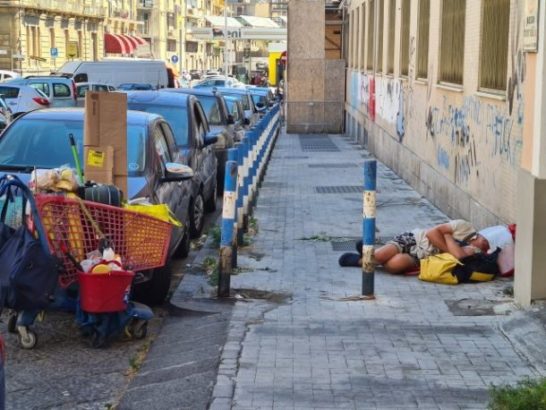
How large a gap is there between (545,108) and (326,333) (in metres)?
2.28

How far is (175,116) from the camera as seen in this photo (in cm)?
1354

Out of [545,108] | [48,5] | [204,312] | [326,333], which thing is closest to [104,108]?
[204,312]

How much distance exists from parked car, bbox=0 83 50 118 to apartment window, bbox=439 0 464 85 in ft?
55.9

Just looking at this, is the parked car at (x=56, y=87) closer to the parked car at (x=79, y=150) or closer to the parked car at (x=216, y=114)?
the parked car at (x=216, y=114)

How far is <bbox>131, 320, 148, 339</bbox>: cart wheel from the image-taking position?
734cm

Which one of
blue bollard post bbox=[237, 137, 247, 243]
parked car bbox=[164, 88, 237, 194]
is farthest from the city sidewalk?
parked car bbox=[164, 88, 237, 194]

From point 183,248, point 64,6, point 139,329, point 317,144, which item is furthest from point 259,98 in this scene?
point 64,6

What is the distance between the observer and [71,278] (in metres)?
6.96

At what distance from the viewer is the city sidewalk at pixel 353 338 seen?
226 inches

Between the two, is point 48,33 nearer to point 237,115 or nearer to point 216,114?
point 237,115

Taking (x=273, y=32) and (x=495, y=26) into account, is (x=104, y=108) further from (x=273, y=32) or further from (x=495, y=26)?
(x=273, y=32)

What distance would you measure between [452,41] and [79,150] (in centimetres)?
628

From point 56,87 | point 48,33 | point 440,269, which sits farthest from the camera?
point 48,33

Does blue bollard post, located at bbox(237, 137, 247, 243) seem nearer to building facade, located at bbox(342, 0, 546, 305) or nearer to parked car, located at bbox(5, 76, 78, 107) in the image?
building facade, located at bbox(342, 0, 546, 305)
